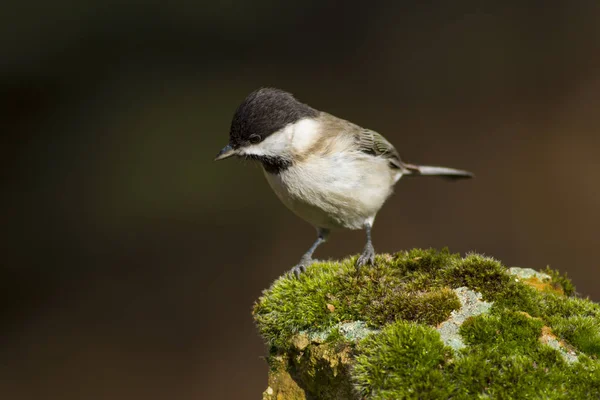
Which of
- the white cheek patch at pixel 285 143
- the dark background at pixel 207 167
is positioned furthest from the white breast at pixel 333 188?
the dark background at pixel 207 167

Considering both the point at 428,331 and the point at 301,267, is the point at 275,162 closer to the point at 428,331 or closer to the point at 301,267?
the point at 301,267

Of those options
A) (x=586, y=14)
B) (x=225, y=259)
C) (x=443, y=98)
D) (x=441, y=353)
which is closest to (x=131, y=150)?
(x=225, y=259)

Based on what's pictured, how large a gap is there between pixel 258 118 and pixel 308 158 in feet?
1.46

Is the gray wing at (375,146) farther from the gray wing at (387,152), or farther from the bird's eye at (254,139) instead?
the bird's eye at (254,139)

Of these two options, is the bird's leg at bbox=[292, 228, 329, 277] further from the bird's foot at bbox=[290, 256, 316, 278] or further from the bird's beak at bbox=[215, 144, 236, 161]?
the bird's beak at bbox=[215, 144, 236, 161]

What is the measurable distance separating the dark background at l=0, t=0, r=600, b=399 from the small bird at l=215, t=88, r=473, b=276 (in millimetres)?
3353

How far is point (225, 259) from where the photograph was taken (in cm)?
783

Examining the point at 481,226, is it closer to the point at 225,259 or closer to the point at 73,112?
the point at 225,259

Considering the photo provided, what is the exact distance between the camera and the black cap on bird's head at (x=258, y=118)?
3.86 m

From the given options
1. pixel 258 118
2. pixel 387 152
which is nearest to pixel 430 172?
pixel 387 152

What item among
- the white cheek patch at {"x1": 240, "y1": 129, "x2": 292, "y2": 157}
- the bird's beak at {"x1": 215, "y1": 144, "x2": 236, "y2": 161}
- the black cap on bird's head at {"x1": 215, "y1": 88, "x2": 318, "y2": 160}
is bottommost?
the bird's beak at {"x1": 215, "y1": 144, "x2": 236, "y2": 161}

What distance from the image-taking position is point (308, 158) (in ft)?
13.1

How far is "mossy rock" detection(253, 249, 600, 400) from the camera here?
251 centimetres

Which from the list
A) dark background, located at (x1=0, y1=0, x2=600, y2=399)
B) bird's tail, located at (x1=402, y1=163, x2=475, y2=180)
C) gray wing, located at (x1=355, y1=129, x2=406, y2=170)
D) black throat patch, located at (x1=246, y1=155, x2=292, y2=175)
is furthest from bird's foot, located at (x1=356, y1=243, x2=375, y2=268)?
dark background, located at (x1=0, y1=0, x2=600, y2=399)
